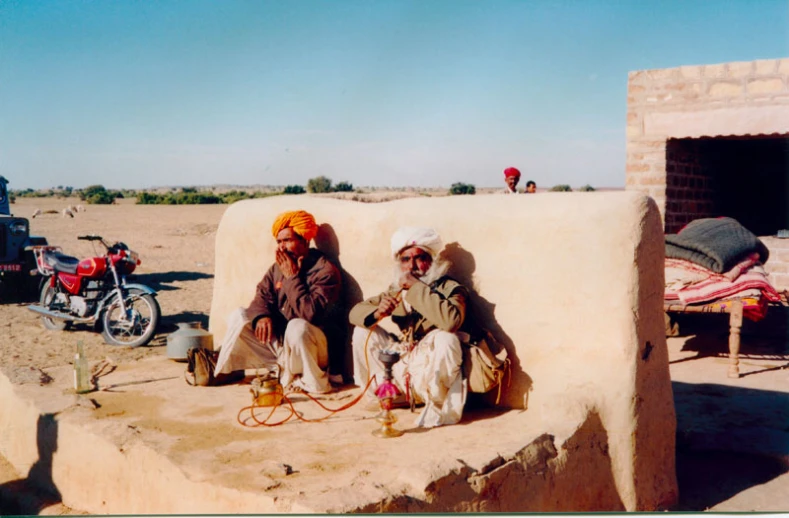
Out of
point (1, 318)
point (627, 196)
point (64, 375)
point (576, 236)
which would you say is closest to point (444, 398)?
point (576, 236)

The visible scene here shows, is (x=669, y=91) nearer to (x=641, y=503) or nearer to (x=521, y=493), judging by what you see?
(x=641, y=503)

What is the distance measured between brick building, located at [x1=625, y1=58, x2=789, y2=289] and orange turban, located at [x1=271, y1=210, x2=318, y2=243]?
4829 millimetres

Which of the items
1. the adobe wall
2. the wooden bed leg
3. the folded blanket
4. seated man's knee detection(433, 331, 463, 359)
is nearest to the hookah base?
seated man's knee detection(433, 331, 463, 359)

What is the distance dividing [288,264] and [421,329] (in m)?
1.22

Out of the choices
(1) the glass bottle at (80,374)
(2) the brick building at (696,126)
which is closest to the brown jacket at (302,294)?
(1) the glass bottle at (80,374)

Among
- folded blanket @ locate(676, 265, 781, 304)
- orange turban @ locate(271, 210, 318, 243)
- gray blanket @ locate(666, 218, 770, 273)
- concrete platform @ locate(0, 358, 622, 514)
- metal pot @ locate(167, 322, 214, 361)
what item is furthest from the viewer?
gray blanket @ locate(666, 218, 770, 273)

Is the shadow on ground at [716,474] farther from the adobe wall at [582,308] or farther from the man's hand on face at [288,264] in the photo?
the man's hand on face at [288,264]

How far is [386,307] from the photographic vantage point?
14.6ft

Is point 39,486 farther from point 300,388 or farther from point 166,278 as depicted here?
point 166,278

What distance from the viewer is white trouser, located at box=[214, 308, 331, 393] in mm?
4812

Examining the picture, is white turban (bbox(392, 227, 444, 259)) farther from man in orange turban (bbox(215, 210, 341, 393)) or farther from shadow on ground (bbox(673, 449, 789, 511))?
shadow on ground (bbox(673, 449, 789, 511))

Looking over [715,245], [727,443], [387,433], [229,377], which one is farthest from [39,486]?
[715,245]

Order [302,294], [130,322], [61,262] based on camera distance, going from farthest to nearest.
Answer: [61,262], [130,322], [302,294]

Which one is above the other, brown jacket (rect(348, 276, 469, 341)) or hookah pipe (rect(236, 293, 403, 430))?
brown jacket (rect(348, 276, 469, 341))
